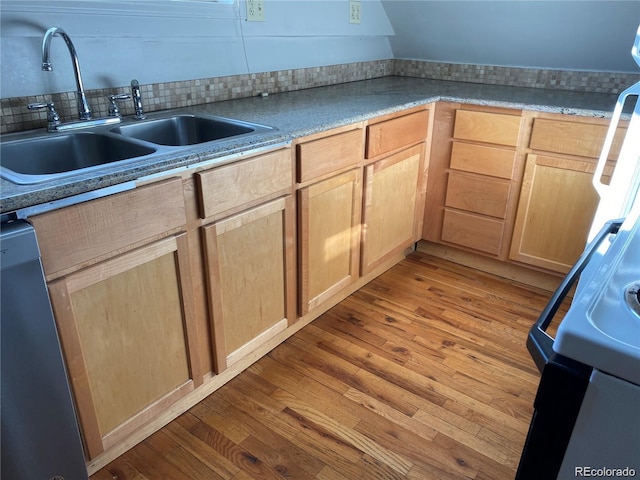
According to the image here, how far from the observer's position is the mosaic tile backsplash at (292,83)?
166 cm

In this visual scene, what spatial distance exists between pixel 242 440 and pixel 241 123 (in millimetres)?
1105

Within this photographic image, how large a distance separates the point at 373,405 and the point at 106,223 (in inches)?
43.4

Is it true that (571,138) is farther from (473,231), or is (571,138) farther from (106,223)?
(106,223)

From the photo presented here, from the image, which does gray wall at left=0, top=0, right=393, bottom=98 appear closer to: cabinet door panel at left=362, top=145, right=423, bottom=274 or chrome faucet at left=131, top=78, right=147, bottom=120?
chrome faucet at left=131, top=78, right=147, bottom=120

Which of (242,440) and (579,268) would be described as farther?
(242,440)

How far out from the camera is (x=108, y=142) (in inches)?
63.9

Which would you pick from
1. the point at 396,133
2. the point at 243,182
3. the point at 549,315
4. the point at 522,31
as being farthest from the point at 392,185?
the point at 549,315

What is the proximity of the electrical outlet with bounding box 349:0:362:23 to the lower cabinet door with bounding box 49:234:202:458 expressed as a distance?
6.34ft

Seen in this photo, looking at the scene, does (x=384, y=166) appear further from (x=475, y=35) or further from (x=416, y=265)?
(x=475, y=35)

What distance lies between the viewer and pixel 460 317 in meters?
2.28

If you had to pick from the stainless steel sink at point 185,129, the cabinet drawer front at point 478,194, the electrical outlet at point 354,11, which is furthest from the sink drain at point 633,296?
the electrical outlet at point 354,11

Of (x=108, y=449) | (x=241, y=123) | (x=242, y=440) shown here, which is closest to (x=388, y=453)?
(x=242, y=440)

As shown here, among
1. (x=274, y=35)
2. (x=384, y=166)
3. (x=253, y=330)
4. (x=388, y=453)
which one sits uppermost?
(x=274, y=35)

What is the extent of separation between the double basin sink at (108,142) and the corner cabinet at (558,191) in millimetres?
1370
